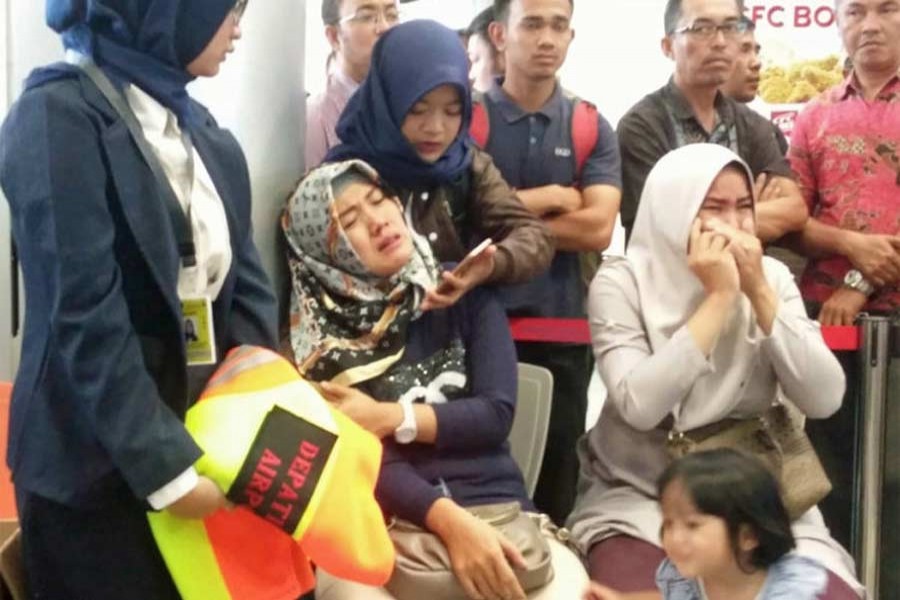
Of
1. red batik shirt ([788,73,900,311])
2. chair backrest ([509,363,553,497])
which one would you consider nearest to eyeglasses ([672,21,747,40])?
red batik shirt ([788,73,900,311])

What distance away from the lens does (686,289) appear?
7.82 ft

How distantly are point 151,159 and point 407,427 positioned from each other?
2.37 feet

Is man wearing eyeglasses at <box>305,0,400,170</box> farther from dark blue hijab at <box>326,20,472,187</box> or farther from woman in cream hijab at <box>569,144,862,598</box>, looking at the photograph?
woman in cream hijab at <box>569,144,862,598</box>

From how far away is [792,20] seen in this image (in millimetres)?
4543

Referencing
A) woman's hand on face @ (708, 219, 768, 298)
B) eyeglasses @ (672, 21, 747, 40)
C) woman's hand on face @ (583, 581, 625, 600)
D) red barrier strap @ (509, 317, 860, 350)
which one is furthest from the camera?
eyeglasses @ (672, 21, 747, 40)

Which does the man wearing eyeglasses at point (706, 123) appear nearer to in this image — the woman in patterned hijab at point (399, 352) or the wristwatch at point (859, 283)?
the wristwatch at point (859, 283)

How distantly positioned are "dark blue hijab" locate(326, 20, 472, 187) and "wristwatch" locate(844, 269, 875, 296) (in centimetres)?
110

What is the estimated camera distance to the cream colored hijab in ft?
7.59

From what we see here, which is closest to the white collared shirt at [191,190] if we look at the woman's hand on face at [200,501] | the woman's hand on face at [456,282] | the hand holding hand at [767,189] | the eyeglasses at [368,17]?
the woman's hand on face at [200,501]

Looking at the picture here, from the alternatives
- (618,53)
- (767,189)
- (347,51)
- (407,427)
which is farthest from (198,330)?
(618,53)

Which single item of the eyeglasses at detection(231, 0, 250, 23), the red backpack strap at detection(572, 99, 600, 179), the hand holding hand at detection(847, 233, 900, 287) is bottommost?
the hand holding hand at detection(847, 233, 900, 287)

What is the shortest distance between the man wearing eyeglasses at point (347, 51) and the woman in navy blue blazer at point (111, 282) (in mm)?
1262

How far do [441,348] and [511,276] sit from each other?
199mm

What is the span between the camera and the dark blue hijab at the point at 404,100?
234 centimetres
